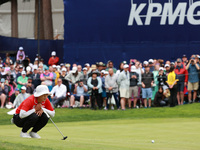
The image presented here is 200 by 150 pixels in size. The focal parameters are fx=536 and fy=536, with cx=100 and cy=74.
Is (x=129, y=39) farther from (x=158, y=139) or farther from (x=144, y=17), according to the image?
(x=158, y=139)

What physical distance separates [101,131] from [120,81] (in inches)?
298

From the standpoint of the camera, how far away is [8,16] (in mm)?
44906

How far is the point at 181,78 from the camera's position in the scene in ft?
69.7

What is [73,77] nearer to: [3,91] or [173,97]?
[3,91]

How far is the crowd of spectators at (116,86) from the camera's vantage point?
20.8m

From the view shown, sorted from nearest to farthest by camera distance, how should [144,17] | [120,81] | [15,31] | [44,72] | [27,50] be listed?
[120,81] < [44,72] < [144,17] < [27,50] < [15,31]

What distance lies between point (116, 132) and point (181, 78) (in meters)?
8.73

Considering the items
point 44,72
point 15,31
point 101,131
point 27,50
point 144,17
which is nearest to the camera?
point 101,131

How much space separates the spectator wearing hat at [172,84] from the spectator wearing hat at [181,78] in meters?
0.46

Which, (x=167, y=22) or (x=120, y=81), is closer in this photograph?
(x=120, y=81)

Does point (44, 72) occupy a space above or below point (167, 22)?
below

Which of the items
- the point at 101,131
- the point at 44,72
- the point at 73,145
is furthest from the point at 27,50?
the point at 73,145

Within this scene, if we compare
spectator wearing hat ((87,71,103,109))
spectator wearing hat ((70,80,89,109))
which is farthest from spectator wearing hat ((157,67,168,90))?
spectator wearing hat ((70,80,89,109))

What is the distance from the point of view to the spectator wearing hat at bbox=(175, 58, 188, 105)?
21.2 meters
